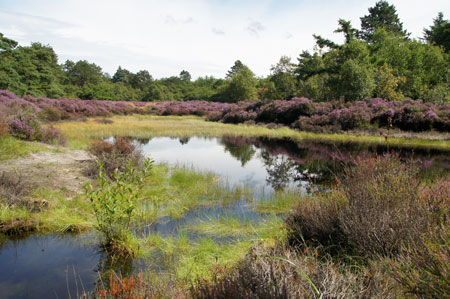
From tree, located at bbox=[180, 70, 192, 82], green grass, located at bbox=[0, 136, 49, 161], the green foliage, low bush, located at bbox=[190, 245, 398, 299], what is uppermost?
tree, located at bbox=[180, 70, 192, 82]

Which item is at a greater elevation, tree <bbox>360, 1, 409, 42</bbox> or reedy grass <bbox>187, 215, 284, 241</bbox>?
tree <bbox>360, 1, 409, 42</bbox>

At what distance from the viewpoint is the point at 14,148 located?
10195 mm

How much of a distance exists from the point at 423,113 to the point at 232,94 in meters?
39.1

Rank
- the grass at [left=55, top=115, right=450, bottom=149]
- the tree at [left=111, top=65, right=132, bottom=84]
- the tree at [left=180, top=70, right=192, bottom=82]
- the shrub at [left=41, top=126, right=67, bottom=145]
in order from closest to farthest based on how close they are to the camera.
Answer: the shrub at [left=41, top=126, right=67, bottom=145] → the grass at [left=55, top=115, right=450, bottom=149] → the tree at [left=111, top=65, right=132, bottom=84] → the tree at [left=180, top=70, right=192, bottom=82]

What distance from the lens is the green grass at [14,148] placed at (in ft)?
31.9

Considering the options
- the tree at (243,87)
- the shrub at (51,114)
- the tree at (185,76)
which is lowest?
the shrub at (51,114)

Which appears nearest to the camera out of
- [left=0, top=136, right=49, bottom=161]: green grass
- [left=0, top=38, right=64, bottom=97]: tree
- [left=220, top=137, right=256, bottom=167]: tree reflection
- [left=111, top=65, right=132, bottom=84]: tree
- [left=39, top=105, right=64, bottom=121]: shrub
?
[left=0, top=136, right=49, bottom=161]: green grass

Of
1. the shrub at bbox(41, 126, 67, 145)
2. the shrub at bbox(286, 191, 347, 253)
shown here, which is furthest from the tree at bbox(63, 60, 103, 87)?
the shrub at bbox(286, 191, 347, 253)

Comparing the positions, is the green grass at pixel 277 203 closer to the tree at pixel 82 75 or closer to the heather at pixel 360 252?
the heather at pixel 360 252

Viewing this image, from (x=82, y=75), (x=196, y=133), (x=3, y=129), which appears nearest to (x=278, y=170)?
(x=3, y=129)

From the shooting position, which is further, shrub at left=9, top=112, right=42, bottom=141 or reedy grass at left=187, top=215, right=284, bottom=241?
shrub at left=9, top=112, right=42, bottom=141

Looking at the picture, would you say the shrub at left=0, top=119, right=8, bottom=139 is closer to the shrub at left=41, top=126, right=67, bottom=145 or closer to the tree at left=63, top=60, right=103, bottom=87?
the shrub at left=41, top=126, right=67, bottom=145

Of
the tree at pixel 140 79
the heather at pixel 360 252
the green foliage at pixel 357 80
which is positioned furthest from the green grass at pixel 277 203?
the tree at pixel 140 79

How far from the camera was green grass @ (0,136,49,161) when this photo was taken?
31.9ft
